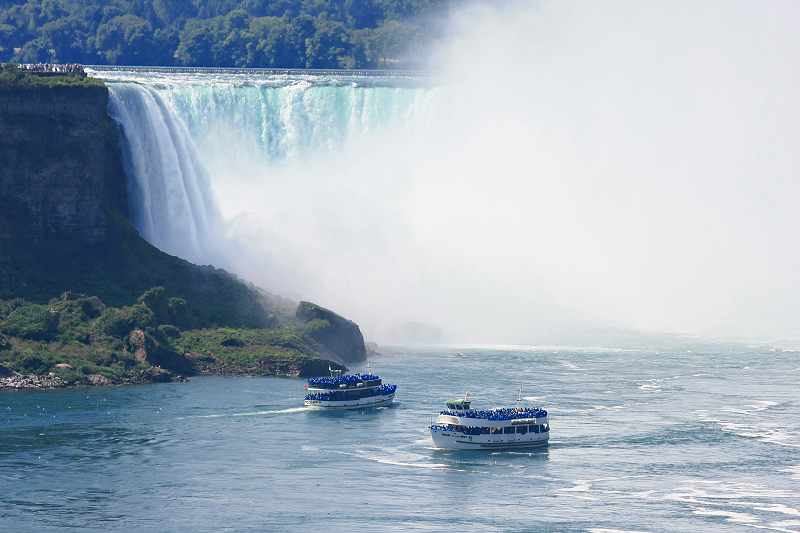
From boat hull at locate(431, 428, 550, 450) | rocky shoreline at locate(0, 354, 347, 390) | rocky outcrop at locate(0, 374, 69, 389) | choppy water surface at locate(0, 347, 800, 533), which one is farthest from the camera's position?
rocky shoreline at locate(0, 354, 347, 390)

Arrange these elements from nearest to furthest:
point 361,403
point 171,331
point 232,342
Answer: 1. point 361,403
2. point 171,331
3. point 232,342

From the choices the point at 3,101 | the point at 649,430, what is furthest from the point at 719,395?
the point at 3,101

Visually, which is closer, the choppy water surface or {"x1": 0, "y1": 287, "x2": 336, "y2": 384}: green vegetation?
the choppy water surface

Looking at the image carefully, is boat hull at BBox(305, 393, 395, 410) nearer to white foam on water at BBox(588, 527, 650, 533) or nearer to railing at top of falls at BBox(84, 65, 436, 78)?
white foam on water at BBox(588, 527, 650, 533)

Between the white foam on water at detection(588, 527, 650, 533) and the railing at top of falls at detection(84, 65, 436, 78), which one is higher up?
the railing at top of falls at detection(84, 65, 436, 78)

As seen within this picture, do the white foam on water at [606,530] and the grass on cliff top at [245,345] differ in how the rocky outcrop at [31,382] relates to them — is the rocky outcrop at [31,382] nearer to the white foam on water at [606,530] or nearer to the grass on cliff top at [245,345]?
the grass on cliff top at [245,345]

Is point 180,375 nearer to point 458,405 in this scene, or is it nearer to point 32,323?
point 32,323

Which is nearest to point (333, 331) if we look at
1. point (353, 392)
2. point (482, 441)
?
point (353, 392)

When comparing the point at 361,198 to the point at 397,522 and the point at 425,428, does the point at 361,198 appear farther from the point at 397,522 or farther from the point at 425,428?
the point at 397,522

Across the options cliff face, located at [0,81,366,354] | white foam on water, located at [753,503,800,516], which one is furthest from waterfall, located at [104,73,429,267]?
white foam on water, located at [753,503,800,516]
